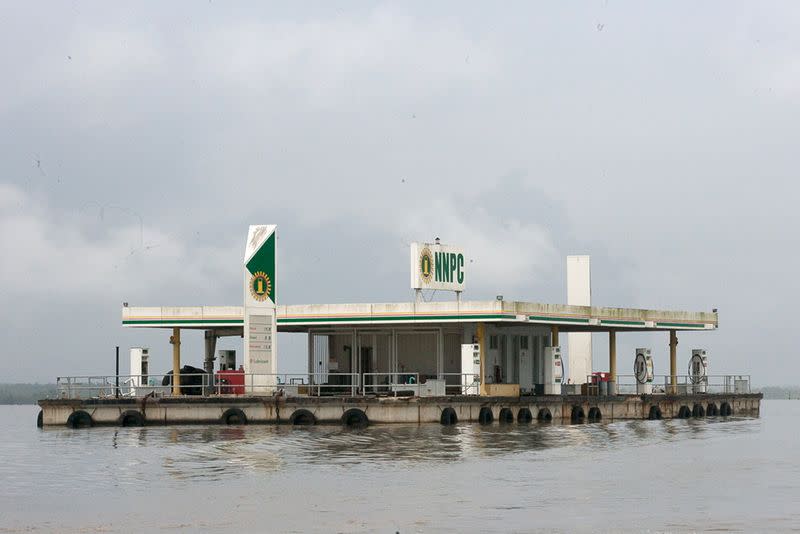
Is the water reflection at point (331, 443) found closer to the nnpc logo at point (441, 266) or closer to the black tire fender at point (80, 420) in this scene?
the black tire fender at point (80, 420)

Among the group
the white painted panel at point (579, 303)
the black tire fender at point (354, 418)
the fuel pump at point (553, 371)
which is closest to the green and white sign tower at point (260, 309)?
the black tire fender at point (354, 418)

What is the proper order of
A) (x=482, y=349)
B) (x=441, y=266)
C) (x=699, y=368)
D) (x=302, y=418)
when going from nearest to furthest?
(x=302, y=418)
(x=482, y=349)
(x=441, y=266)
(x=699, y=368)

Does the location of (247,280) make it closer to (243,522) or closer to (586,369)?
(586,369)

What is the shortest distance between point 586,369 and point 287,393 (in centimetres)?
2312

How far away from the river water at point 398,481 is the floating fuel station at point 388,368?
8.74 feet

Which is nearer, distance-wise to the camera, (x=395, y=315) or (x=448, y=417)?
(x=448, y=417)

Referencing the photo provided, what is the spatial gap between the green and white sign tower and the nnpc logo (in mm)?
7079

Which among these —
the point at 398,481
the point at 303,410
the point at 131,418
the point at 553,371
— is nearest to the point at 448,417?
the point at 303,410

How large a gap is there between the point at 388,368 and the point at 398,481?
2862 cm

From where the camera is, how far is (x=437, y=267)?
58.7 m

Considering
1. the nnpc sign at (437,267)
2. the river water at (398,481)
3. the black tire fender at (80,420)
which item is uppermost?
the nnpc sign at (437,267)

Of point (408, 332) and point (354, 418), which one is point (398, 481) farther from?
point (408, 332)

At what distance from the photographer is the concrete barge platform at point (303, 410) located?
50.9m

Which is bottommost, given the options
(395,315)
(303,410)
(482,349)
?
(303,410)
